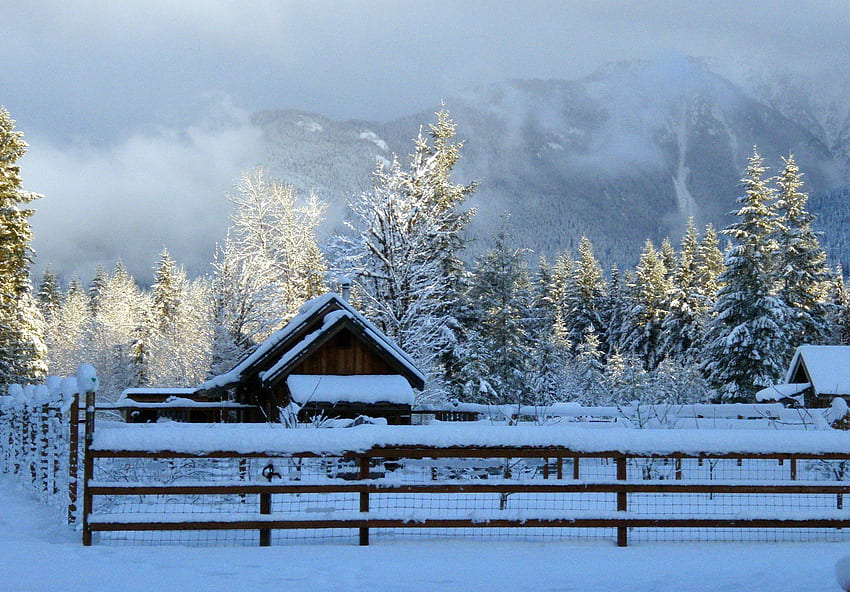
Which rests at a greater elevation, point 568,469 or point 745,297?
point 745,297

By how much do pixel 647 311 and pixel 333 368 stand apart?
45374 millimetres

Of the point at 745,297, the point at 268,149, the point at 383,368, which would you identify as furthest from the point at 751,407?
the point at 268,149

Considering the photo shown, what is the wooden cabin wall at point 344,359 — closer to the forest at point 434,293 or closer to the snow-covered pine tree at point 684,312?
the forest at point 434,293

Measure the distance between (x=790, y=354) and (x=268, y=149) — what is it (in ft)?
299

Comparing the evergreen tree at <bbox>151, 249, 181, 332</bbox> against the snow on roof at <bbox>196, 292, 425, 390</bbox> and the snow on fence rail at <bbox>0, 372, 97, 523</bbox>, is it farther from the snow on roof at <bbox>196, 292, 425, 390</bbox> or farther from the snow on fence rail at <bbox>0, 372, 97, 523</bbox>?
the snow on roof at <bbox>196, 292, 425, 390</bbox>

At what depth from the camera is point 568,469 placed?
2166 cm

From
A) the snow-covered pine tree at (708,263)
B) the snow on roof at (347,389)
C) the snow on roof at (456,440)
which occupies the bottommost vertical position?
the snow on roof at (456,440)

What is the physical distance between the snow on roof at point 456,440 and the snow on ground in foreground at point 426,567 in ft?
3.53

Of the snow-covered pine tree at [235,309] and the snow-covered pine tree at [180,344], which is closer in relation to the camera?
the snow-covered pine tree at [235,309]

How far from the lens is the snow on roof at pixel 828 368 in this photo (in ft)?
96.5

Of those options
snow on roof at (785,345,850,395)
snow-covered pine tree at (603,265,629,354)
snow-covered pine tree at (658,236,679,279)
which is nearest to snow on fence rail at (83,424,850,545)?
snow on roof at (785,345,850,395)

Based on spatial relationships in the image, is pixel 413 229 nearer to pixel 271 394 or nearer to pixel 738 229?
pixel 271 394

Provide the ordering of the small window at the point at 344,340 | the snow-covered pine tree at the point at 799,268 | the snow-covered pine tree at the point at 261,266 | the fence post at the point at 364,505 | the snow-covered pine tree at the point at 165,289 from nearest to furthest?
the fence post at the point at 364,505
the small window at the point at 344,340
the snow-covered pine tree at the point at 261,266
the snow-covered pine tree at the point at 799,268
the snow-covered pine tree at the point at 165,289

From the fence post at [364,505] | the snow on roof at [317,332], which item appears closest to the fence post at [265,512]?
the fence post at [364,505]
